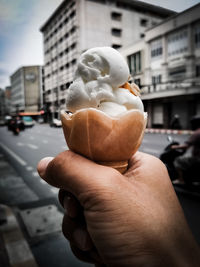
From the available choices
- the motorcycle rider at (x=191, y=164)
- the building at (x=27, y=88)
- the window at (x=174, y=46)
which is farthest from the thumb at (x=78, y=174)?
the building at (x=27, y=88)

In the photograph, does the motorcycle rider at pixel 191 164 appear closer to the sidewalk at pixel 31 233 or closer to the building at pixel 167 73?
the sidewalk at pixel 31 233

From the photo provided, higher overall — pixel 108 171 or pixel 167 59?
pixel 167 59

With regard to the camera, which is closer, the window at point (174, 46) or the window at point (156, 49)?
the window at point (174, 46)

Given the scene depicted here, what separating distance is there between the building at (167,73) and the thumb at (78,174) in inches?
438

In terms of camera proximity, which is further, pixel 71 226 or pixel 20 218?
pixel 20 218

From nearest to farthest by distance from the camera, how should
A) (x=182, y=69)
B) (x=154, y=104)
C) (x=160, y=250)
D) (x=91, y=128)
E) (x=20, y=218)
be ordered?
(x=160, y=250)
(x=91, y=128)
(x=20, y=218)
(x=182, y=69)
(x=154, y=104)

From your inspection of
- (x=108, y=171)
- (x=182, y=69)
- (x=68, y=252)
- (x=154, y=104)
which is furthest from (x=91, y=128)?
(x=154, y=104)

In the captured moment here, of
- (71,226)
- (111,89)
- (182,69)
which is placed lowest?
(71,226)

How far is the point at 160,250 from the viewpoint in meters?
0.88

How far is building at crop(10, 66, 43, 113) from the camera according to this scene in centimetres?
2595

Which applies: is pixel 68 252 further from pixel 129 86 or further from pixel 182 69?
pixel 182 69

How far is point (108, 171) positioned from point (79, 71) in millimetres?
614

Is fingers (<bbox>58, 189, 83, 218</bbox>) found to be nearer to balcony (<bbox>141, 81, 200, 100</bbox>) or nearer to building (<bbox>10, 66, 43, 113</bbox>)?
balcony (<bbox>141, 81, 200, 100</bbox>)

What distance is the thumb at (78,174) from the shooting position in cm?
90
